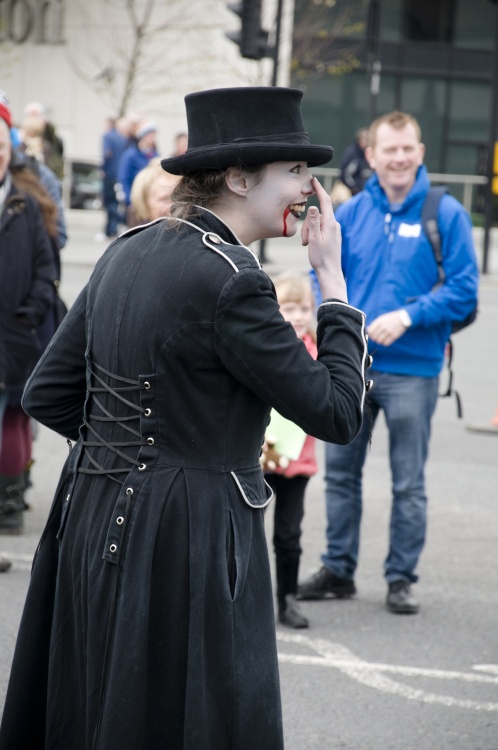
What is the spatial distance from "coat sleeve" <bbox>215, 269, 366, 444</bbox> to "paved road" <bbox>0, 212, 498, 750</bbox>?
185 cm

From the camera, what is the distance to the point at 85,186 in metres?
27.5

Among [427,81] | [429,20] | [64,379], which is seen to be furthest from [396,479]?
[429,20]

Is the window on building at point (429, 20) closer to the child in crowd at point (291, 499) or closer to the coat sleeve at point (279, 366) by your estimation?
the child in crowd at point (291, 499)

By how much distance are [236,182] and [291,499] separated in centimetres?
271

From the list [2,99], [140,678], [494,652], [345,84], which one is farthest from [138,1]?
[140,678]

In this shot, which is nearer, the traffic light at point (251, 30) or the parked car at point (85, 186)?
the traffic light at point (251, 30)

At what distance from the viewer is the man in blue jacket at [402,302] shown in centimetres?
547

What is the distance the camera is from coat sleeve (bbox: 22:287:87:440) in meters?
2.96

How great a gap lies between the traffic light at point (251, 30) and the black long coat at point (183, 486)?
1213cm

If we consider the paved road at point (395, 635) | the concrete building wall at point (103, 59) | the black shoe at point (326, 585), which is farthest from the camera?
the concrete building wall at point (103, 59)

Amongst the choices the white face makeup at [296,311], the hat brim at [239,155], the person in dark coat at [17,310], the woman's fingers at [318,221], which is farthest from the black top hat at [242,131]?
the person in dark coat at [17,310]

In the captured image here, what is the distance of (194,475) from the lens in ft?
8.95

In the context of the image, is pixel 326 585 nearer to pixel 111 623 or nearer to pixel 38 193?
pixel 38 193

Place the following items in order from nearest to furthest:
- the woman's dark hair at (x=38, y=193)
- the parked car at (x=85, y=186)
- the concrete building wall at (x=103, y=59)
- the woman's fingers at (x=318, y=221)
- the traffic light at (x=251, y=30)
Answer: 1. the woman's fingers at (x=318, y=221)
2. the woman's dark hair at (x=38, y=193)
3. the traffic light at (x=251, y=30)
4. the parked car at (x=85, y=186)
5. the concrete building wall at (x=103, y=59)
